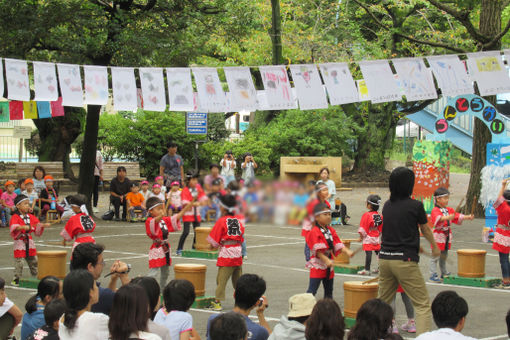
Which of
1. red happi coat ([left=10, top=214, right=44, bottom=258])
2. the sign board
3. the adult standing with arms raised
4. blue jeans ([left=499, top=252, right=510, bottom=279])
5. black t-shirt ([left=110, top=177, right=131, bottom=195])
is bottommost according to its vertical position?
blue jeans ([left=499, top=252, right=510, bottom=279])

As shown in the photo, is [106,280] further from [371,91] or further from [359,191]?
[359,191]

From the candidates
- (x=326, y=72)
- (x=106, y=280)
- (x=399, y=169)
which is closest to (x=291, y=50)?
(x=326, y=72)

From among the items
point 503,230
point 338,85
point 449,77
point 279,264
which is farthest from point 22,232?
point 449,77

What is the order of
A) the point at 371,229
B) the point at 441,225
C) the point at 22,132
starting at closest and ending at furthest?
the point at 441,225
the point at 371,229
the point at 22,132

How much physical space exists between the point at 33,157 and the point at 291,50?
14050 mm

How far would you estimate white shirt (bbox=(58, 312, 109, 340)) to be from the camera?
4926 millimetres

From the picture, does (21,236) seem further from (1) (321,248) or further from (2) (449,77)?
(2) (449,77)

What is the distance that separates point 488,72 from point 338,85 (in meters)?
2.66

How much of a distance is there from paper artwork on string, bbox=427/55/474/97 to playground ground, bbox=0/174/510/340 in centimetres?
312

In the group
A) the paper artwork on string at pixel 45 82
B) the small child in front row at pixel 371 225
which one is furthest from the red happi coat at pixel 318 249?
the paper artwork on string at pixel 45 82

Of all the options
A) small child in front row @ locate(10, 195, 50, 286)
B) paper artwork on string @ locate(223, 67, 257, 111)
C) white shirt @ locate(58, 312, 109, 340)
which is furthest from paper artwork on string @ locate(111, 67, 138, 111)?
white shirt @ locate(58, 312, 109, 340)

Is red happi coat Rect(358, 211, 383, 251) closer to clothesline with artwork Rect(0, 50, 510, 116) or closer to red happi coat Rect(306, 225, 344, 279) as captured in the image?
clothesline with artwork Rect(0, 50, 510, 116)

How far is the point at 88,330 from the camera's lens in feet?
16.2

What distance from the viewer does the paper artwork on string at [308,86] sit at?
41.2 ft
